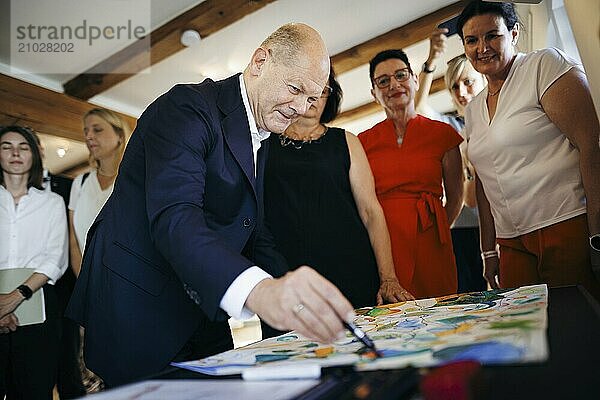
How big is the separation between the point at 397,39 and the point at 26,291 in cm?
285

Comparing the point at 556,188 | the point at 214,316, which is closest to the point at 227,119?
the point at 214,316

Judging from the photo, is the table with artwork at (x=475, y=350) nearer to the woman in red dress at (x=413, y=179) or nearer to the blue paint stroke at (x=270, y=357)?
the blue paint stroke at (x=270, y=357)

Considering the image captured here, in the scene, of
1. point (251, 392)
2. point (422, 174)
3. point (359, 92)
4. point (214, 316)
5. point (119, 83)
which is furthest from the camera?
point (359, 92)

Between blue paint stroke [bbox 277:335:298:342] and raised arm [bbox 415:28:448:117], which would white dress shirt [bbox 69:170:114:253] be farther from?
Answer: blue paint stroke [bbox 277:335:298:342]

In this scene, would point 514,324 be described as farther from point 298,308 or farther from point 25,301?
point 25,301

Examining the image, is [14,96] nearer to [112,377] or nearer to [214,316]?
[112,377]

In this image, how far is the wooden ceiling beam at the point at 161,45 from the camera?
12.0ft

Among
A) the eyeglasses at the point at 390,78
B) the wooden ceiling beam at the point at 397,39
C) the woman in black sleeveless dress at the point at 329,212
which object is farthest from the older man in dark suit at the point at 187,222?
the wooden ceiling beam at the point at 397,39

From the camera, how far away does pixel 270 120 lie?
1.25m

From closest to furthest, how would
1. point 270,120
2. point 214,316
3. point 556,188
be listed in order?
point 214,316 < point 270,120 < point 556,188

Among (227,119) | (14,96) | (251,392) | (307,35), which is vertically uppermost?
(14,96)

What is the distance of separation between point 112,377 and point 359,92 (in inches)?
183

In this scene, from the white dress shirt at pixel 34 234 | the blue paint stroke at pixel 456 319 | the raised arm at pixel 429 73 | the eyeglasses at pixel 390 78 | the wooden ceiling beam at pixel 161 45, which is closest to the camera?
the blue paint stroke at pixel 456 319

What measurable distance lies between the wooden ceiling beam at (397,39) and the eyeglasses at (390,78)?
6.69 feet
